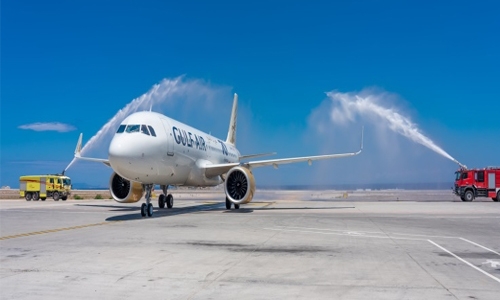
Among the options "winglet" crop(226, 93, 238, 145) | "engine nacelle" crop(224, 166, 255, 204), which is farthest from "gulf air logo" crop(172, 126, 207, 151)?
"winglet" crop(226, 93, 238, 145)

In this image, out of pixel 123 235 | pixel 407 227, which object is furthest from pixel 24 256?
pixel 407 227

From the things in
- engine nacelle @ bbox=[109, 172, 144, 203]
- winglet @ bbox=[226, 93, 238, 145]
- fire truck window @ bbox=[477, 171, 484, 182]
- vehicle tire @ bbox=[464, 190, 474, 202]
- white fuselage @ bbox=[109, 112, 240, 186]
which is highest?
winglet @ bbox=[226, 93, 238, 145]

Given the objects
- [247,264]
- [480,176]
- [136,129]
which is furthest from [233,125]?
[247,264]

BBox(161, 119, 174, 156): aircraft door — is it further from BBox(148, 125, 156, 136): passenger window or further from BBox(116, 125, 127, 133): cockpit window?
BBox(116, 125, 127, 133): cockpit window

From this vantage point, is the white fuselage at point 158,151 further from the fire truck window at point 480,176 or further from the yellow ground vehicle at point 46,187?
the fire truck window at point 480,176

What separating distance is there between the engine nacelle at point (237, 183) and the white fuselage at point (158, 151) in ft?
8.08

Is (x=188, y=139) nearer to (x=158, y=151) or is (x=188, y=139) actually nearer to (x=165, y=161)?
(x=165, y=161)

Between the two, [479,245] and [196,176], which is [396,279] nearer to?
[479,245]

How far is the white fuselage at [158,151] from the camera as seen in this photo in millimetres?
20406

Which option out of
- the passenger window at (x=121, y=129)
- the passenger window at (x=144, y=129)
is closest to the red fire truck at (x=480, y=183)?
the passenger window at (x=144, y=129)

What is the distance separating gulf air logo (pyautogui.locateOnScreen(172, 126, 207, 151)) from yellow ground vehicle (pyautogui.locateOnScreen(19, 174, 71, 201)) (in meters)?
22.8

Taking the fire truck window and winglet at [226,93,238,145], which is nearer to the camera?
the fire truck window

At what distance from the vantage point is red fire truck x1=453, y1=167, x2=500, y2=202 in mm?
42312

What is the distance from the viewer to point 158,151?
2228cm
